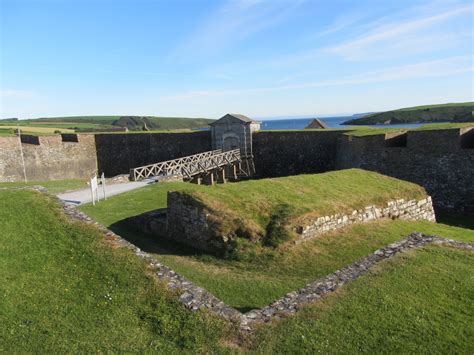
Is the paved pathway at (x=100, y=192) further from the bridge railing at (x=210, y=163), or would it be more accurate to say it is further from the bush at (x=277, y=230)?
the bush at (x=277, y=230)

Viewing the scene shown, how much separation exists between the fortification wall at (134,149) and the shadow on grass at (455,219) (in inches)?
820

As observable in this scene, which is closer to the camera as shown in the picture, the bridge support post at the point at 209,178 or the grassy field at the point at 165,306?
the grassy field at the point at 165,306

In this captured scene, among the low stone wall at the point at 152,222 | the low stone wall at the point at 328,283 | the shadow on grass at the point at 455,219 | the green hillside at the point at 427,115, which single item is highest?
the green hillside at the point at 427,115

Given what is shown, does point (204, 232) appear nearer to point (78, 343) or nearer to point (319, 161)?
point (78, 343)

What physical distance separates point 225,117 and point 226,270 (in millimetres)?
21929

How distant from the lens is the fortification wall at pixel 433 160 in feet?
58.1

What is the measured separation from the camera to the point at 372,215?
11.7m

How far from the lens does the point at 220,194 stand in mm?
10820

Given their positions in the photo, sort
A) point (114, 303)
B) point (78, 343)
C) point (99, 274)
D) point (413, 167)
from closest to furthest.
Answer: point (78, 343), point (114, 303), point (99, 274), point (413, 167)

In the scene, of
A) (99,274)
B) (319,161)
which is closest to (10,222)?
(99,274)

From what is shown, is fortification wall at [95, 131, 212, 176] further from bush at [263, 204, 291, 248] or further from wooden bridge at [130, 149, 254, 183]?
bush at [263, 204, 291, 248]

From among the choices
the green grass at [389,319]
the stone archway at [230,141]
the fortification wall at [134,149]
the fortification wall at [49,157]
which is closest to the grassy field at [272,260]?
the green grass at [389,319]

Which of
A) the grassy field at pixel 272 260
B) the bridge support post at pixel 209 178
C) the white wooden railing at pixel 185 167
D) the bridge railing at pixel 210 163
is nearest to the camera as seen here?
the grassy field at pixel 272 260

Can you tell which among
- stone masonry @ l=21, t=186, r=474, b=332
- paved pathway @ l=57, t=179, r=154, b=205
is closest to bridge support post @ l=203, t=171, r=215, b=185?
paved pathway @ l=57, t=179, r=154, b=205
